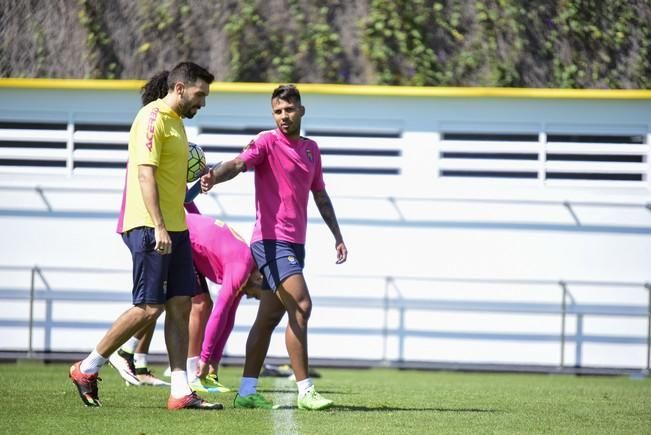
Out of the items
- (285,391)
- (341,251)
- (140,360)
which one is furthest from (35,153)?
(341,251)

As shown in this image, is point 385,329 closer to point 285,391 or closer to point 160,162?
point 285,391

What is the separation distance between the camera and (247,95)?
1698 centimetres

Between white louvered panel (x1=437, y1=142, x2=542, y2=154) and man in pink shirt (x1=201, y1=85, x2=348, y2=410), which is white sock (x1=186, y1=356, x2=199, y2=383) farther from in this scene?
white louvered panel (x1=437, y1=142, x2=542, y2=154)

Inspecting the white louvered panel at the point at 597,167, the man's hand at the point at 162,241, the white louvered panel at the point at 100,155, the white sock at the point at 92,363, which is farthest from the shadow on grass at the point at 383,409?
the white louvered panel at the point at 100,155

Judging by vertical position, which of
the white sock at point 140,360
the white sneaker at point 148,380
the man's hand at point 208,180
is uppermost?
the man's hand at point 208,180

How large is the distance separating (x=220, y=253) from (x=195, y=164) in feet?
6.18

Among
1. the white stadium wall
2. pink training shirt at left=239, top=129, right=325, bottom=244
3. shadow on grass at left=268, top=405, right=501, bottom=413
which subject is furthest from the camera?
the white stadium wall

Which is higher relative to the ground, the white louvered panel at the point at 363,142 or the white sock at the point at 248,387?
the white louvered panel at the point at 363,142

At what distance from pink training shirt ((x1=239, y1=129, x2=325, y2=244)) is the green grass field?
1.19 m

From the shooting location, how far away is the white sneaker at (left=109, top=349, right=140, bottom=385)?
10.4 m

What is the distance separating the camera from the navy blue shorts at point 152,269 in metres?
8.06

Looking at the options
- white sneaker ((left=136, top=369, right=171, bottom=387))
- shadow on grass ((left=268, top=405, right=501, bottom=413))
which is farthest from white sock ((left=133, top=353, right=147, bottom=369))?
shadow on grass ((left=268, top=405, right=501, bottom=413))

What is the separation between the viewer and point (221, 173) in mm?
8375

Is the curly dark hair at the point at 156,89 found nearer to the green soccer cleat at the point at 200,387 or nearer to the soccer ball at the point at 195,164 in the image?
the soccer ball at the point at 195,164
